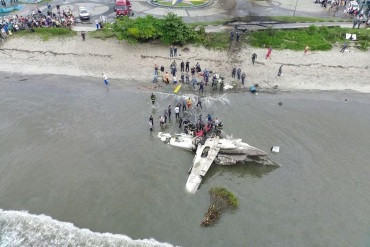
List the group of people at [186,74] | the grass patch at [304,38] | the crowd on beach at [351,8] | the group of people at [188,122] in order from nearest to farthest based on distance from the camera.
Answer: the group of people at [188,122] < the group of people at [186,74] < the grass patch at [304,38] < the crowd on beach at [351,8]

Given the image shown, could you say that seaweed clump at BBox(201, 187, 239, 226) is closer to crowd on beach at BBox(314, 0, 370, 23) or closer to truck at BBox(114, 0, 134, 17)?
truck at BBox(114, 0, 134, 17)

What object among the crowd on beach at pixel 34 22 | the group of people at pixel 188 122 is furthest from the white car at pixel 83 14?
the group of people at pixel 188 122

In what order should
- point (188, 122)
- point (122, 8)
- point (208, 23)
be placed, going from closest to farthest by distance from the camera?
point (188, 122)
point (208, 23)
point (122, 8)

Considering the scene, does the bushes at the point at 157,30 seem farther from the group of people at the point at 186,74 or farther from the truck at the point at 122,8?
the truck at the point at 122,8

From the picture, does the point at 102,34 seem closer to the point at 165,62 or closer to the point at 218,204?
the point at 165,62

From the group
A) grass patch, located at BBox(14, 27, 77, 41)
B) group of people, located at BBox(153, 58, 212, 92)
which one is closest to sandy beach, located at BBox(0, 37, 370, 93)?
grass patch, located at BBox(14, 27, 77, 41)

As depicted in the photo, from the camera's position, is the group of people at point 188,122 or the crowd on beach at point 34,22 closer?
the group of people at point 188,122

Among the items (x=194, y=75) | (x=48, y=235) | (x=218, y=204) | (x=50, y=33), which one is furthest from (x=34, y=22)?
(x=218, y=204)
